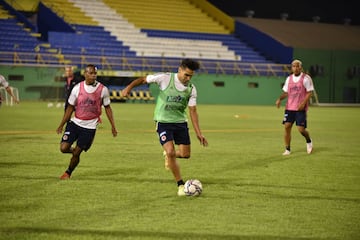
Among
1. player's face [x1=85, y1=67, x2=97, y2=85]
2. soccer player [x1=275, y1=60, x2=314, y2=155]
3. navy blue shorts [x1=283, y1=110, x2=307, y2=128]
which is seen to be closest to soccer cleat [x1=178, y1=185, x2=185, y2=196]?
player's face [x1=85, y1=67, x2=97, y2=85]

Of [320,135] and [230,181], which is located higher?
[230,181]

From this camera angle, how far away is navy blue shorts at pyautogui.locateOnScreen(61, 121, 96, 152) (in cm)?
1048

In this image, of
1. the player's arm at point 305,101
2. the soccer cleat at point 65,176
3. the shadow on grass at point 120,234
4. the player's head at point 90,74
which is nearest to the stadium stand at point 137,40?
the player's arm at point 305,101

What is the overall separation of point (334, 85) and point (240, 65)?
9.38 m

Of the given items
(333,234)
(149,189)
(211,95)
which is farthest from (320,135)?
(211,95)

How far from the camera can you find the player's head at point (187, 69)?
899cm

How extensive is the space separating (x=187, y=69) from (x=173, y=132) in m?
1.10

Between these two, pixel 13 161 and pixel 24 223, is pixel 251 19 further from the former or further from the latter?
pixel 24 223

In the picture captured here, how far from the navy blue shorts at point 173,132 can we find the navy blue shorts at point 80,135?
62.5 inches

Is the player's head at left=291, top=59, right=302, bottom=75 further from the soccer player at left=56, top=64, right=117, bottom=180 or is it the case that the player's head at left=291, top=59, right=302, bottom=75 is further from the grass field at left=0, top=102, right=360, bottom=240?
the soccer player at left=56, top=64, right=117, bottom=180

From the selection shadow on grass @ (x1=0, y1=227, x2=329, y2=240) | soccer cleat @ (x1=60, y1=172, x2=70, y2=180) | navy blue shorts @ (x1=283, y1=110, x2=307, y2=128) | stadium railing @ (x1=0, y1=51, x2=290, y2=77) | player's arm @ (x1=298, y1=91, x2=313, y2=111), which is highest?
shadow on grass @ (x1=0, y1=227, x2=329, y2=240)

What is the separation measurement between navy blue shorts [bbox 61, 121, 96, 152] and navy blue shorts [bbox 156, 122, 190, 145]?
62.5 inches

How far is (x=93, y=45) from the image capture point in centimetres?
4884

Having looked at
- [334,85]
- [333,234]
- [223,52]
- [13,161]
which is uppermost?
[333,234]
